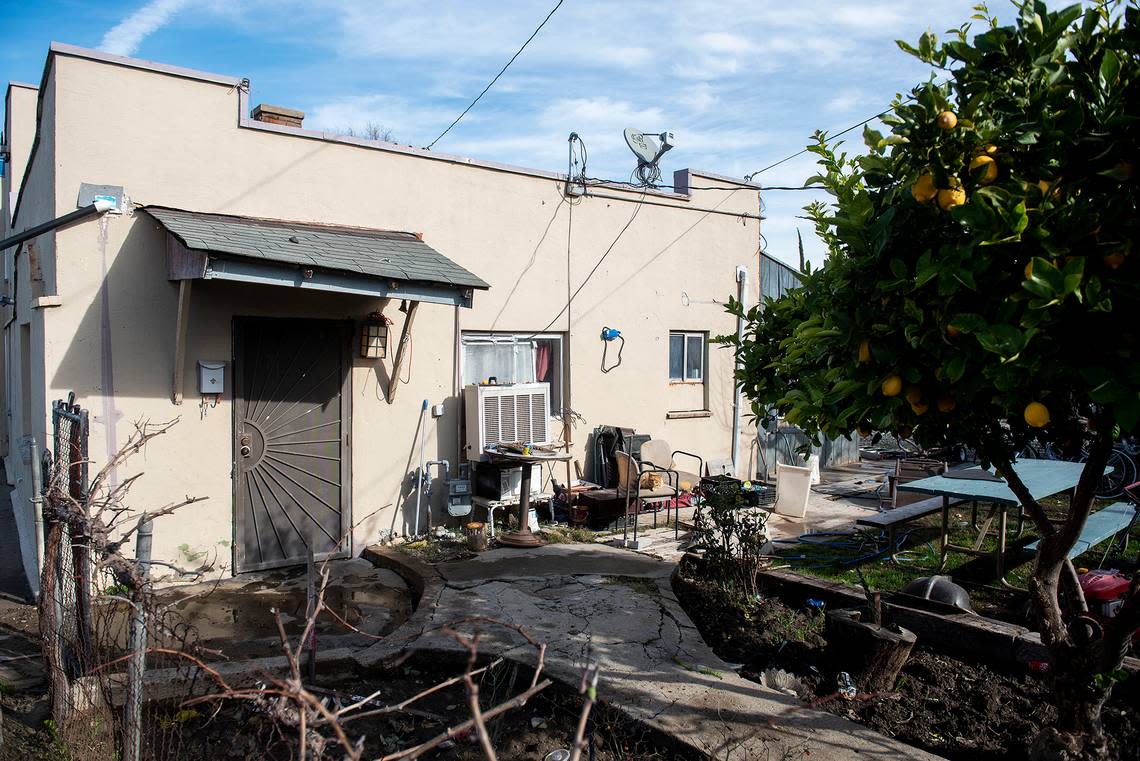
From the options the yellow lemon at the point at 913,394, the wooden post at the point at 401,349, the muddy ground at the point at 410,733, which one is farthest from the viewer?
the wooden post at the point at 401,349

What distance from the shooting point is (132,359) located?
673 centimetres

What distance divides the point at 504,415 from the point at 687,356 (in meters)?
3.77

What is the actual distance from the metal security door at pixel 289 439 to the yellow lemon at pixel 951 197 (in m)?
6.32

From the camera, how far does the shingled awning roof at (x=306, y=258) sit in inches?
240

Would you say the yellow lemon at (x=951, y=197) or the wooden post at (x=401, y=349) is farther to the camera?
the wooden post at (x=401, y=349)

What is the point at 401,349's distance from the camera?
791 cm

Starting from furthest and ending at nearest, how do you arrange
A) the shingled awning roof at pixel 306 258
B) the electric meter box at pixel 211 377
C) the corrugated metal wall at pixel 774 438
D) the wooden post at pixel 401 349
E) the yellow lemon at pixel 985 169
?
the corrugated metal wall at pixel 774 438, the wooden post at pixel 401 349, the electric meter box at pixel 211 377, the shingled awning roof at pixel 306 258, the yellow lemon at pixel 985 169

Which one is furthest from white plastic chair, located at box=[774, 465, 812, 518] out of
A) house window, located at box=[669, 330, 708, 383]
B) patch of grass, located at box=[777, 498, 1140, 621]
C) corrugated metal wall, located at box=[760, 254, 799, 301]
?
corrugated metal wall, located at box=[760, 254, 799, 301]

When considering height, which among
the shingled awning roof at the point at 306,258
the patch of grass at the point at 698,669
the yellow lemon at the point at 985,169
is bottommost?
the patch of grass at the point at 698,669

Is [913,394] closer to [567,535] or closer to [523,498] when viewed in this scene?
[523,498]

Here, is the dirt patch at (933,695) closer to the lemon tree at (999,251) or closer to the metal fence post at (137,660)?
the lemon tree at (999,251)

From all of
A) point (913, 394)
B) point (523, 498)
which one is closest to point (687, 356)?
point (523, 498)

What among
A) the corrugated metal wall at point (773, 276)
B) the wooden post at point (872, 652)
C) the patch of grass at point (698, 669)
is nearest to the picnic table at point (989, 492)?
the wooden post at point (872, 652)

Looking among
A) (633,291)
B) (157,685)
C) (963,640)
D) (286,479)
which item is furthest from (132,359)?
(963,640)
